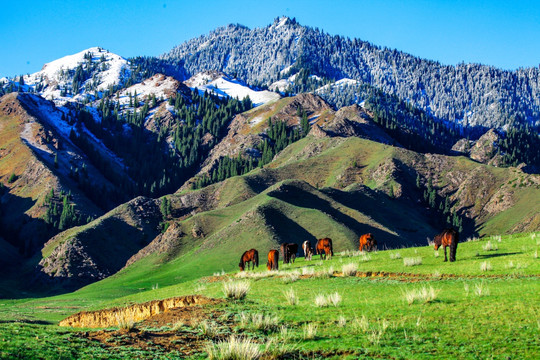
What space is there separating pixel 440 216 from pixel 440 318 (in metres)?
154

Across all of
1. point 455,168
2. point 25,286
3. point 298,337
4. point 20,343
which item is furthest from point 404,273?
point 455,168

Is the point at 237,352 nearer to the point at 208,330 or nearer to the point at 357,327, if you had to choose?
the point at 208,330

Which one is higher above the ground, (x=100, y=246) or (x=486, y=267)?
(x=100, y=246)

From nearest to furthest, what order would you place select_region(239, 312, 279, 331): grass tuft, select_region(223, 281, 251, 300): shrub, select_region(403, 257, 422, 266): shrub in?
select_region(239, 312, 279, 331): grass tuft < select_region(223, 281, 251, 300): shrub < select_region(403, 257, 422, 266): shrub

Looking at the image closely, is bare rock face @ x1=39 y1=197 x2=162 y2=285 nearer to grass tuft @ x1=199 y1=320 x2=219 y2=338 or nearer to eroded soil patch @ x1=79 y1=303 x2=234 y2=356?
eroded soil patch @ x1=79 y1=303 x2=234 y2=356

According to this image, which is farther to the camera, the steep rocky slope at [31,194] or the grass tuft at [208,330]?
the steep rocky slope at [31,194]

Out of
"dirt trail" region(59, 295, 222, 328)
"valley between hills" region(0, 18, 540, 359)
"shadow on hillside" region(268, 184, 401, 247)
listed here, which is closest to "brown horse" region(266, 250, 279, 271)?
"valley between hills" region(0, 18, 540, 359)

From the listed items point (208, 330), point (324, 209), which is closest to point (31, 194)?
point (324, 209)

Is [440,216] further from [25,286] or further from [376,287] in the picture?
[376,287]

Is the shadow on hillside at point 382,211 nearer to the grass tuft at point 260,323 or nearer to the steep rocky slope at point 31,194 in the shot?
the steep rocky slope at point 31,194

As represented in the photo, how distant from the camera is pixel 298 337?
12430mm

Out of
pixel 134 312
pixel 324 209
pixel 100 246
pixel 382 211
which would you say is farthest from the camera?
pixel 382 211

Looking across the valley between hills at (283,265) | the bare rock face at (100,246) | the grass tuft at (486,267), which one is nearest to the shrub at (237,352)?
the valley between hills at (283,265)

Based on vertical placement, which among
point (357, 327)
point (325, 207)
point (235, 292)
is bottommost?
point (357, 327)
